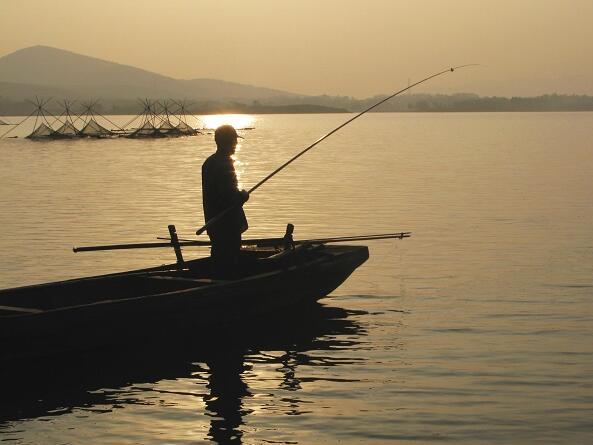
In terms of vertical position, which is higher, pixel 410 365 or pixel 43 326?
pixel 43 326

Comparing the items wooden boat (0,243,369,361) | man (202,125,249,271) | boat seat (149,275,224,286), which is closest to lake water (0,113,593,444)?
wooden boat (0,243,369,361)

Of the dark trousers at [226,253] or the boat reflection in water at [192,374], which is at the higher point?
the dark trousers at [226,253]

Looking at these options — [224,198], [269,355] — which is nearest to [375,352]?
[269,355]

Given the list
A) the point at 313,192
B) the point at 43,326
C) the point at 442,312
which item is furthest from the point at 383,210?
the point at 43,326

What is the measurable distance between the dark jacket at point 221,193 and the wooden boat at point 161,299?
2.24ft

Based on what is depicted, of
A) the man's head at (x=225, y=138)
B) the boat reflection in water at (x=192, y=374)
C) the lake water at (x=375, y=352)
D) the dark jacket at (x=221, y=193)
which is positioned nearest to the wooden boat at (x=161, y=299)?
the boat reflection in water at (x=192, y=374)

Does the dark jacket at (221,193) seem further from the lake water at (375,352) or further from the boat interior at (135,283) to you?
the lake water at (375,352)

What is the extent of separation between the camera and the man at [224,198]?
43.1ft

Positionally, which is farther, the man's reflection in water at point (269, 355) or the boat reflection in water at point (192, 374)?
the boat reflection in water at point (192, 374)

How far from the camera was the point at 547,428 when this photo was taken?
975 centimetres

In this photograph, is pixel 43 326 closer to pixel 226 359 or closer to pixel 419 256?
pixel 226 359

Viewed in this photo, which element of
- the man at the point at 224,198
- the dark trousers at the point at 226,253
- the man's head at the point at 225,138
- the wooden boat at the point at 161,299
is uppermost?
the man's head at the point at 225,138

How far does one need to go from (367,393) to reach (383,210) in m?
20.1

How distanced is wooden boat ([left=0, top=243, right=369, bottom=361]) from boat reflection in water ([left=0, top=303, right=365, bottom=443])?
30cm
